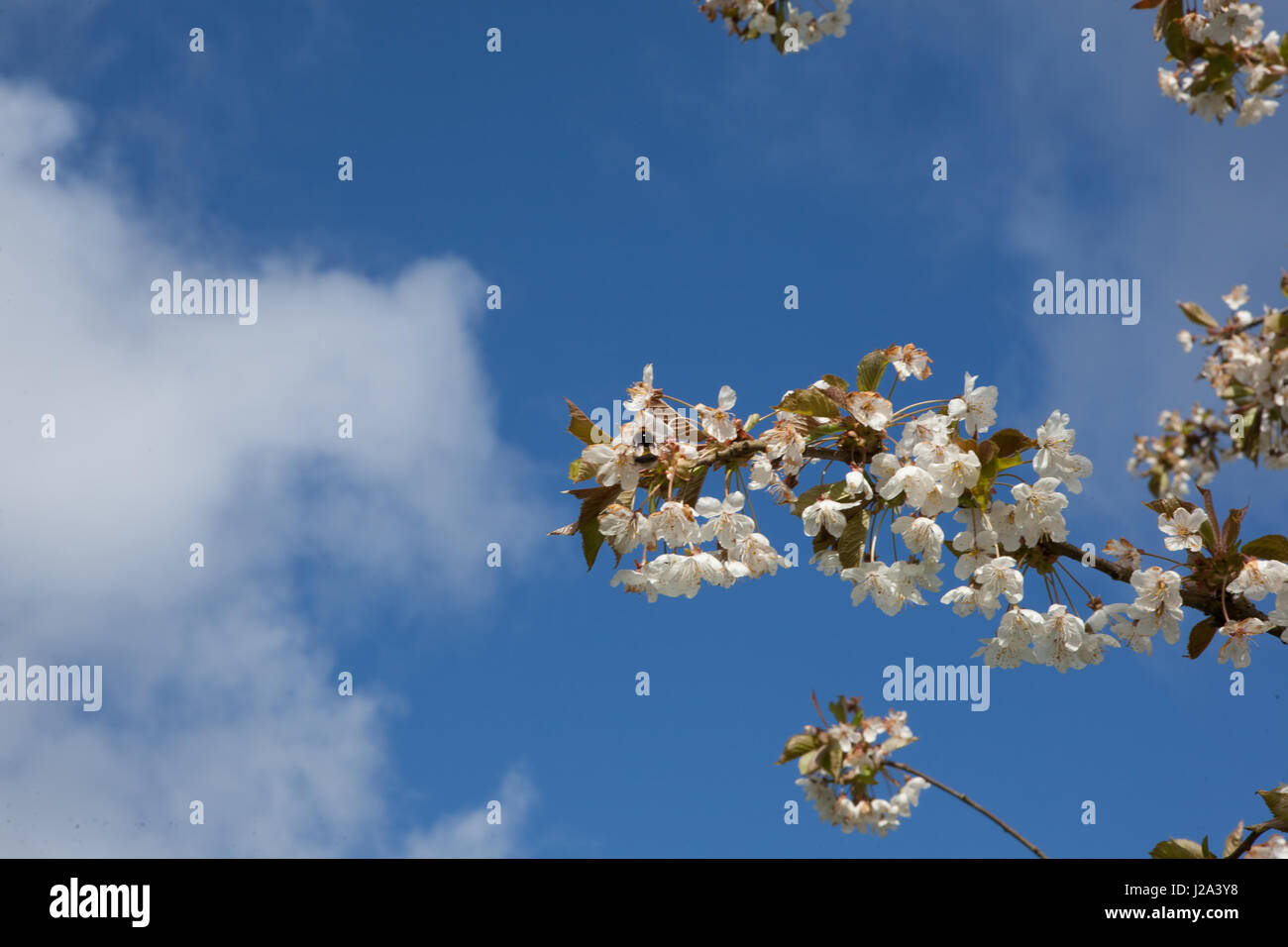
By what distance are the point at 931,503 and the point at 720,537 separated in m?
0.44

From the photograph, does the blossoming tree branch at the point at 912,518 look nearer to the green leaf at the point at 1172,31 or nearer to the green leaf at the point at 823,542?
the green leaf at the point at 823,542

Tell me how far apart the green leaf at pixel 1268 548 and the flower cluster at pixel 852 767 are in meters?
0.92

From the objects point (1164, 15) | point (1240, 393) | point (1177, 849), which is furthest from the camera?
point (1164, 15)

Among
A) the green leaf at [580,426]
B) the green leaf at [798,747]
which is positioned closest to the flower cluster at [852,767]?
the green leaf at [798,747]

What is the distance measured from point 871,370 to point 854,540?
0.38 metres

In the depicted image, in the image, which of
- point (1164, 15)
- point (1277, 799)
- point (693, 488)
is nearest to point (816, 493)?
point (693, 488)

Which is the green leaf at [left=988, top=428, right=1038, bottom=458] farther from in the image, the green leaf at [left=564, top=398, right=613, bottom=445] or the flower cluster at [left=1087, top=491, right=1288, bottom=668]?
the green leaf at [left=564, top=398, right=613, bottom=445]

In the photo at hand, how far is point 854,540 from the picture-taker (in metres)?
1.85

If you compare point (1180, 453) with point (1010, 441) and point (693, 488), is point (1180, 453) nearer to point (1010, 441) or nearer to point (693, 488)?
point (1010, 441)
